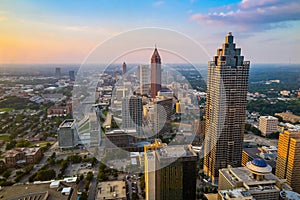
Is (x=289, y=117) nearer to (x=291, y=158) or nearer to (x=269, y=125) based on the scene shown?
(x=269, y=125)

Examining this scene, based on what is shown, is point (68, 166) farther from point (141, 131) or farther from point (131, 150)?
point (141, 131)

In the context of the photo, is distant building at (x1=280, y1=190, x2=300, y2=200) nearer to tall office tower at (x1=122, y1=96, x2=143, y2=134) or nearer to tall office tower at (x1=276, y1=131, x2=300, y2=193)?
tall office tower at (x1=276, y1=131, x2=300, y2=193)

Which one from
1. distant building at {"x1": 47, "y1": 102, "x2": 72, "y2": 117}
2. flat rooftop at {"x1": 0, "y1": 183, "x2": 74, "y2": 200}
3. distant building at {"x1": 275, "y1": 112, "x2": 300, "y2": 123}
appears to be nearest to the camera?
flat rooftop at {"x1": 0, "y1": 183, "x2": 74, "y2": 200}

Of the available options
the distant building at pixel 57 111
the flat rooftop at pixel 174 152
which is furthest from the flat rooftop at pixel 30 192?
the distant building at pixel 57 111

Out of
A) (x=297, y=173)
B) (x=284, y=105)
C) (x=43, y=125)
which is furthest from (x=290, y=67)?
(x=43, y=125)

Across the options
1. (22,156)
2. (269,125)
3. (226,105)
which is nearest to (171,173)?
(226,105)

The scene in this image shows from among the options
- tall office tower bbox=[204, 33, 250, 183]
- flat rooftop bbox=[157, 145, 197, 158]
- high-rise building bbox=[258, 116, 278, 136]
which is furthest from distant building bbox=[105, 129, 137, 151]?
high-rise building bbox=[258, 116, 278, 136]
